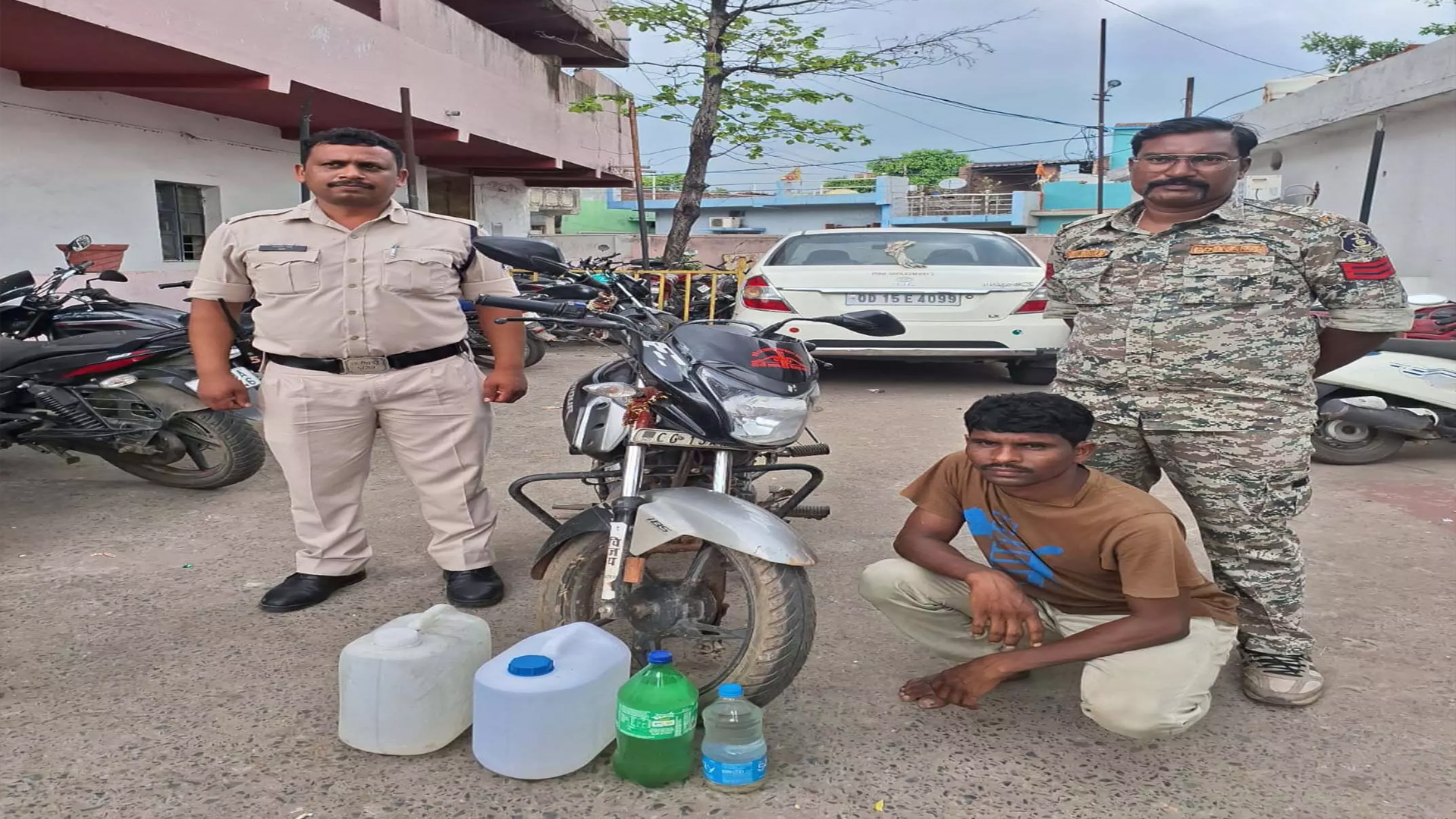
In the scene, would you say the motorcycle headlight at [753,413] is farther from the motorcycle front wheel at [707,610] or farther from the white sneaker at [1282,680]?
the white sneaker at [1282,680]

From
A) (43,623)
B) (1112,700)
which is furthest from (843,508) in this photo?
(43,623)

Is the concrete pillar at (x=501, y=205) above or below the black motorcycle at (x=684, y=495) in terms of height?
above

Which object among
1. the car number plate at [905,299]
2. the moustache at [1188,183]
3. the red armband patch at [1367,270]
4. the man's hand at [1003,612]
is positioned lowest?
the man's hand at [1003,612]

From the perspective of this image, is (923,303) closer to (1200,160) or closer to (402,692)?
(1200,160)

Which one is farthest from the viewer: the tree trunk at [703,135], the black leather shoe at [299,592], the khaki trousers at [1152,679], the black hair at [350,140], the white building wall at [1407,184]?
the tree trunk at [703,135]

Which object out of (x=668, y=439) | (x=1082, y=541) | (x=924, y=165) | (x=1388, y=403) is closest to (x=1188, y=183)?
(x=1082, y=541)

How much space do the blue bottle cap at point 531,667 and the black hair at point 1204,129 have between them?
72.6 inches

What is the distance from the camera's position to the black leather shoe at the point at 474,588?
2.95 meters

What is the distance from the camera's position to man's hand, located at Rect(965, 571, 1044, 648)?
81.5 inches

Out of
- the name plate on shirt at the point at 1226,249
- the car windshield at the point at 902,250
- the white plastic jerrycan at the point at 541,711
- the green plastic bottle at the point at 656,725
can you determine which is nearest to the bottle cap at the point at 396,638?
the white plastic jerrycan at the point at 541,711

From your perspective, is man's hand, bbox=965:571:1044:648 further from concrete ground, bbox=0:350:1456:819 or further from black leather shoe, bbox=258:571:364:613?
black leather shoe, bbox=258:571:364:613

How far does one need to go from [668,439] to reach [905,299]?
4.74 m

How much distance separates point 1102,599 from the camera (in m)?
2.19

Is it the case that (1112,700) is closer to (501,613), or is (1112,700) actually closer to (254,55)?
(501,613)
